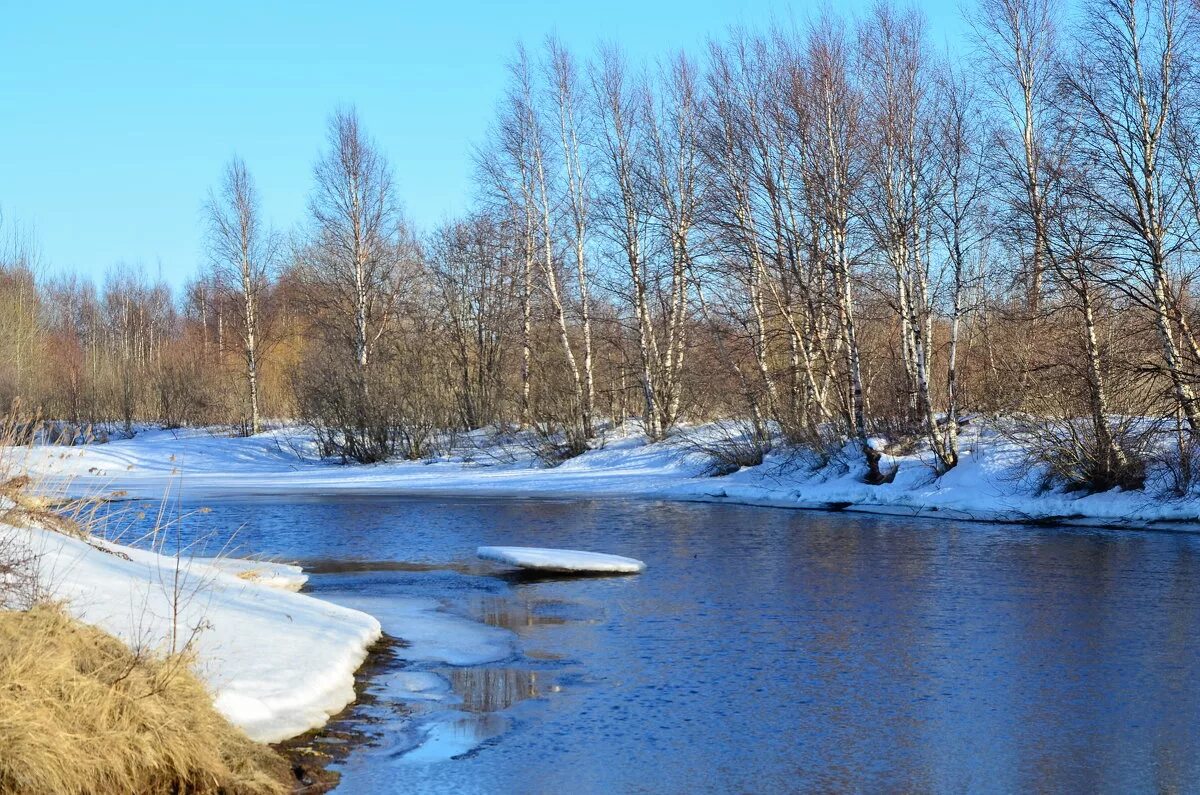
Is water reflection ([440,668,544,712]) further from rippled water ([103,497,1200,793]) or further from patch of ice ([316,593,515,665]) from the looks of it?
patch of ice ([316,593,515,665])

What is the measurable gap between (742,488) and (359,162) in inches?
870

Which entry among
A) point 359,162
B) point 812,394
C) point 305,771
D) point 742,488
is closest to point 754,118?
point 812,394

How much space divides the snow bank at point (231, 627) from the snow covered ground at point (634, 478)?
1.19 meters

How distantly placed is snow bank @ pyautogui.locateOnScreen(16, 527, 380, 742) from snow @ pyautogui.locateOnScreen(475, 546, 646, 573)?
13.1 ft

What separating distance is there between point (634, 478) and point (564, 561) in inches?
593

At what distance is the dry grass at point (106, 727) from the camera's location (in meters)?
5.13

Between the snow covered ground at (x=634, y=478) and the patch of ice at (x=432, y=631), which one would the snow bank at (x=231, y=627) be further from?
the snow covered ground at (x=634, y=478)

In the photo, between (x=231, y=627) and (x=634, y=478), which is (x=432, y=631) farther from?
(x=634, y=478)

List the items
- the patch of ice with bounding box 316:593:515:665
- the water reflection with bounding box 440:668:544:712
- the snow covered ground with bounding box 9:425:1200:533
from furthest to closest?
the snow covered ground with bounding box 9:425:1200:533, the patch of ice with bounding box 316:593:515:665, the water reflection with bounding box 440:668:544:712

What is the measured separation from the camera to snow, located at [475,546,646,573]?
540 inches

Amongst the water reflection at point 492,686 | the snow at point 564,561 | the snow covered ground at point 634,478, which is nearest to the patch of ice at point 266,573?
the snow covered ground at point 634,478

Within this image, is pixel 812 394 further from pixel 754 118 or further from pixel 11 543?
pixel 11 543

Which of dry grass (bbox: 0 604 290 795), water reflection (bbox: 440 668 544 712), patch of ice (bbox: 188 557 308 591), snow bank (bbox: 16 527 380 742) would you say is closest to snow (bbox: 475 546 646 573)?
patch of ice (bbox: 188 557 308 591)

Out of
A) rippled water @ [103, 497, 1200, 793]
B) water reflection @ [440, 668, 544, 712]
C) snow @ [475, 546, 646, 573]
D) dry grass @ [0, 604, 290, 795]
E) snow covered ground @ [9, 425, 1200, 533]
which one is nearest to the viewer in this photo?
dry grass @ [0, 604, 290, 795]
